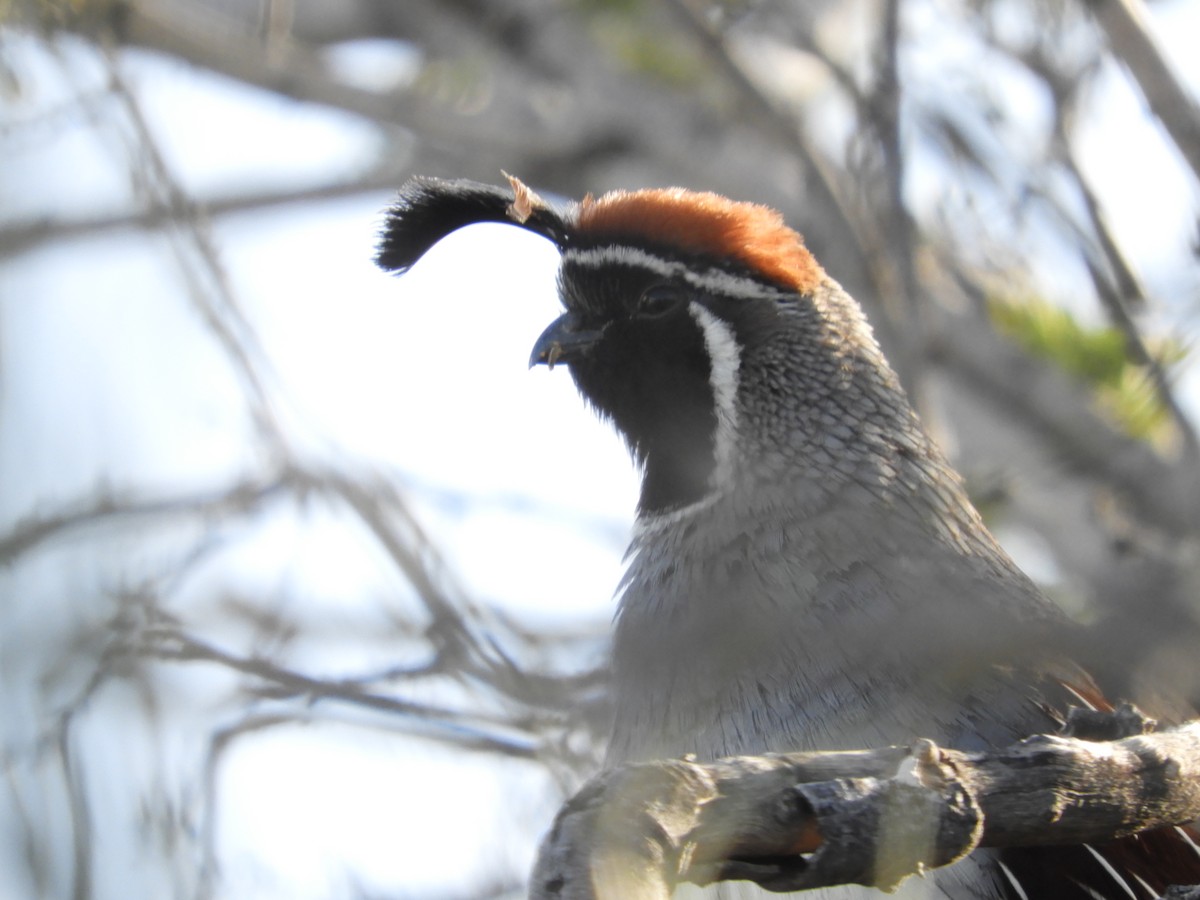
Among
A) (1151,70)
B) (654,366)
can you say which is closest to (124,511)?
(654,366)

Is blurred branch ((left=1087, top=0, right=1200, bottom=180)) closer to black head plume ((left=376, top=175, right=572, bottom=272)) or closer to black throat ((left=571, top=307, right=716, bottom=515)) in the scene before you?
black throat ((left=571, top=307, right=716, bottom=515))

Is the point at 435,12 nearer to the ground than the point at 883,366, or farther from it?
farther from it

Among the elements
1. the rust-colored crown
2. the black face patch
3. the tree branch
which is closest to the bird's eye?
the black face patch

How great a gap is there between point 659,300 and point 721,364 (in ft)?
0.77

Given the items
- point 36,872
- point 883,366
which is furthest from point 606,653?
point 36,872

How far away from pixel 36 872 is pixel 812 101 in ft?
23.0

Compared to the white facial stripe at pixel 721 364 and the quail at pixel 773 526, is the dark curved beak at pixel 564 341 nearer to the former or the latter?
the quail at pixel 773 526

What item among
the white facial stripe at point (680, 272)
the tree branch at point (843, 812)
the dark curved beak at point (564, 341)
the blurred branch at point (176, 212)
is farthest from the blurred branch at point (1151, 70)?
the blurred branch at point (176, 212)

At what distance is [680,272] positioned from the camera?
3928mm

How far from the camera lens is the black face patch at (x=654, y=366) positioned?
3.96m

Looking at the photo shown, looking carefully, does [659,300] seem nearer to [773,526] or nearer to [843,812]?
[773,526]

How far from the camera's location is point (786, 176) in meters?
6.97

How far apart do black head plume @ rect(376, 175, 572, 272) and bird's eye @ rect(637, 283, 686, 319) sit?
0.92 ft

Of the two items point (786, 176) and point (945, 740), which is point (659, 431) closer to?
point (945, 740)
